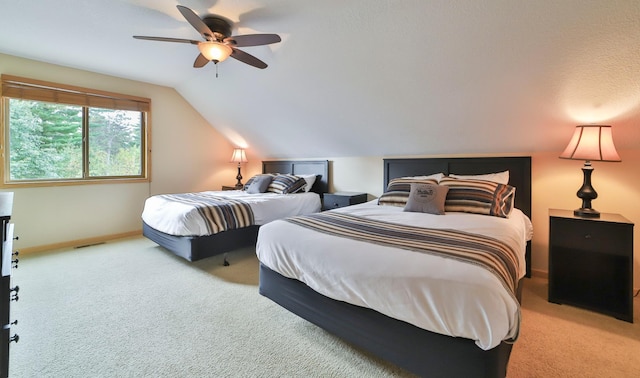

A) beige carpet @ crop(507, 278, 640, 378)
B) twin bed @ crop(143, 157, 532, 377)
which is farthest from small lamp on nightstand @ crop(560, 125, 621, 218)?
beige carpet @ crop(507, 278, 640, 378)

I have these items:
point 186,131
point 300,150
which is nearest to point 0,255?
point 300,150

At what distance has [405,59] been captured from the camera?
94.9 inches

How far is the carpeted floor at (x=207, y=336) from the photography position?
158 cm

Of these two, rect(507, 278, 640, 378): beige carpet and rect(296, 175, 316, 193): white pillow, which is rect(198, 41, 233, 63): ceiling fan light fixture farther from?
rect(507, 278, 640, 378): beige carpet

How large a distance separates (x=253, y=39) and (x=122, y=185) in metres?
3.42

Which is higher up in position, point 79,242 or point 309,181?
point 309,181

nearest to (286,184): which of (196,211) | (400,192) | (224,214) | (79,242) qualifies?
(224,214)

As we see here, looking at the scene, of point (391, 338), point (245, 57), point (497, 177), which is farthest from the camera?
point (497, 177)

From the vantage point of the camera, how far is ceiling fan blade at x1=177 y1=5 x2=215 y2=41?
6.15ft

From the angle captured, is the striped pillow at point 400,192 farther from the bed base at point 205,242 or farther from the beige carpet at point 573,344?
the bed base at point 205,242

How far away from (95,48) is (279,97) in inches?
80.5

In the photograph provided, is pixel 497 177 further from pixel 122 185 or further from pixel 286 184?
pixel 122 185

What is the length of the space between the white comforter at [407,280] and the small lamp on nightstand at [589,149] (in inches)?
33.8

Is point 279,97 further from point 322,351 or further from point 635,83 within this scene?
point 635,83
